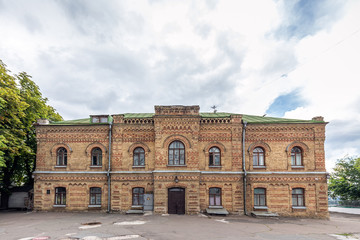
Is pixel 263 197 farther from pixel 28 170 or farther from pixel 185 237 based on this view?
pixel 28 170

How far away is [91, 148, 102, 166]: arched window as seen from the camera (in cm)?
1911

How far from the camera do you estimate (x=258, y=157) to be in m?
18.9

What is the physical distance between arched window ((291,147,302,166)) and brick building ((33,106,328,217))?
0.08 metres

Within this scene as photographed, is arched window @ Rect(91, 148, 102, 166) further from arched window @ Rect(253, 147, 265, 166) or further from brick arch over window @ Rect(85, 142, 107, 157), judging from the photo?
arched window @ Rect(253, 147, 265, 166)

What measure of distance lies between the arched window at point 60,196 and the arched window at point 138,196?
5.69 m

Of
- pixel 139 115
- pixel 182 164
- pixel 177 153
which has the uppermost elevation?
pixel 139 115

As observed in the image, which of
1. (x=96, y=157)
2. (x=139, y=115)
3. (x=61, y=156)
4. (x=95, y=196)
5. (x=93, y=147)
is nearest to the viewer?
(x=95, y=196)

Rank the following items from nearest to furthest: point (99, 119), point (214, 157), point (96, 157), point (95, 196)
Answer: point (95, 196)
point (214, 157)
point (96, 157)
point (99, 119)

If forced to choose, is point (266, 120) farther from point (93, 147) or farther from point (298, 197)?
point (93, 147)

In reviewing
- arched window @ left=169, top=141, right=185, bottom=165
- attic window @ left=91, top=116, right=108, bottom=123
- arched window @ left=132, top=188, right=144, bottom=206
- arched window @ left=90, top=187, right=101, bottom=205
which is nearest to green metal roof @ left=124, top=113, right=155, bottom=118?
attic window @ left=91, top=116, right=108, bottom=123

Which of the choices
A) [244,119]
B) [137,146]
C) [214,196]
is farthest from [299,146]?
[137,146]

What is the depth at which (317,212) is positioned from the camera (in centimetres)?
1792

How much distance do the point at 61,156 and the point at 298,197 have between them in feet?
63.6

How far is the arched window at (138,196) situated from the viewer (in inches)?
722
